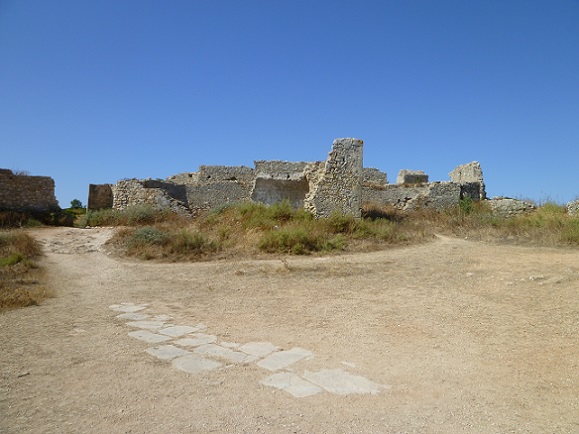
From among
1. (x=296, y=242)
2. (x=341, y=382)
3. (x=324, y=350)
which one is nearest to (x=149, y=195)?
(x=296, y=242)

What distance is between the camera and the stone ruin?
44.6ft

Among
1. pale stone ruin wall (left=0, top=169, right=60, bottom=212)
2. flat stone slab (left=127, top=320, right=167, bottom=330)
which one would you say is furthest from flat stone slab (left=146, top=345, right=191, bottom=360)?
pale stone ruin wall (left=0, top=169, right=60, bottom=212)

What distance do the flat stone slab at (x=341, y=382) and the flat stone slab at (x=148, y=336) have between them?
1.79 m

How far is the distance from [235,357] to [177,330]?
1161mm

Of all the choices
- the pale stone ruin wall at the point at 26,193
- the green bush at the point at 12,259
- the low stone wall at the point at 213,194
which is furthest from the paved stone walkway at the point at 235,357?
the pale stone ruin wall at the point at 26,193

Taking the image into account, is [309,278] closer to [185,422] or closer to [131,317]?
[131,317]

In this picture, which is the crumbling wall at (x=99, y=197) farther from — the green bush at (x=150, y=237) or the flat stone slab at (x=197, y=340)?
the flat stone slab at (x=197, y=340)

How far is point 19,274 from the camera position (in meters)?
7.57

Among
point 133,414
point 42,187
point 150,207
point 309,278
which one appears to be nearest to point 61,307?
point 133,414

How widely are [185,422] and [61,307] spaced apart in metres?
3.92

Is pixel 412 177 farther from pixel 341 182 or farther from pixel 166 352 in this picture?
pixel 166 352

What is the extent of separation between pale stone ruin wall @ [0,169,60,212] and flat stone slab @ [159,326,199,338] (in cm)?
1449

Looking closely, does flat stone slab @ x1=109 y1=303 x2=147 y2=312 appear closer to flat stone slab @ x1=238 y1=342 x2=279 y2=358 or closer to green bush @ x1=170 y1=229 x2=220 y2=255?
flat stone slab @ x1=238 y1=342 x2=279 y2=358

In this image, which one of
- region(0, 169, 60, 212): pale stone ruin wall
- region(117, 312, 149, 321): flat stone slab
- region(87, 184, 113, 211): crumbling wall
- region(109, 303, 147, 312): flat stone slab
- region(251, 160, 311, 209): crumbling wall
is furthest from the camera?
region(87, 184, 113, 211): crumbling wall
